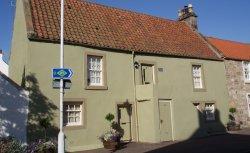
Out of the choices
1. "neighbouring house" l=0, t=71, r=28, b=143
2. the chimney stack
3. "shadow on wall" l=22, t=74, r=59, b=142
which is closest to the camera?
"neighbouring house" l=0, t=71, r=28, b=143

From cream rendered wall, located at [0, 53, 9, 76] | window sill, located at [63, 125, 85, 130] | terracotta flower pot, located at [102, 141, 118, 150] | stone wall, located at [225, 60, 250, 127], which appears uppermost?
cream rendered wall, located at [0, 53, 9, 76]

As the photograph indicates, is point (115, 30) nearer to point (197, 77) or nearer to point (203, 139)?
point (197, 77)

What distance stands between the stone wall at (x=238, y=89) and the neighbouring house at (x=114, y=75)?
1219 millimetres

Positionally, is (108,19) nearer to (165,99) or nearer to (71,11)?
(71,11)

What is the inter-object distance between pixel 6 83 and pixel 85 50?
15.7 feet

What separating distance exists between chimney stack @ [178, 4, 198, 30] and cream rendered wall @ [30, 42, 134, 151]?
1007 centimetres

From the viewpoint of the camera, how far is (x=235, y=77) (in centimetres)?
2631

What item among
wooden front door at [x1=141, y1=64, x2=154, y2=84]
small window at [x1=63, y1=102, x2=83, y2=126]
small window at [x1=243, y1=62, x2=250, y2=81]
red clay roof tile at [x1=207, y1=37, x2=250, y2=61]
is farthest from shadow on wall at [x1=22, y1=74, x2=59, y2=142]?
small window at [x1=243, y1=62, x2=250, y2=81]

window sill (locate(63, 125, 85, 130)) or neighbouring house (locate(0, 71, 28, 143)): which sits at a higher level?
neighbouring house (locate(0, 71, 28, 143))

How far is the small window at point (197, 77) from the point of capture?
77.1 ft

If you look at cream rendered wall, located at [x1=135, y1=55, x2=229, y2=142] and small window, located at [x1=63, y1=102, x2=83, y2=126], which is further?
cream rendered wall, located at [x1=135, y1=55, x2=229, y2=142]

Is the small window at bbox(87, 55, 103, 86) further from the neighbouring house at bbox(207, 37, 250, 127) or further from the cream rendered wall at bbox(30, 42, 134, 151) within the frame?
the neighbouring house at bbox(207, 37, 250, 127)

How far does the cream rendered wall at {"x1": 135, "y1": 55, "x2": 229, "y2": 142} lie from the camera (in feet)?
65.0

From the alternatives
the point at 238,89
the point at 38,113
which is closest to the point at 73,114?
the point at 38,113
